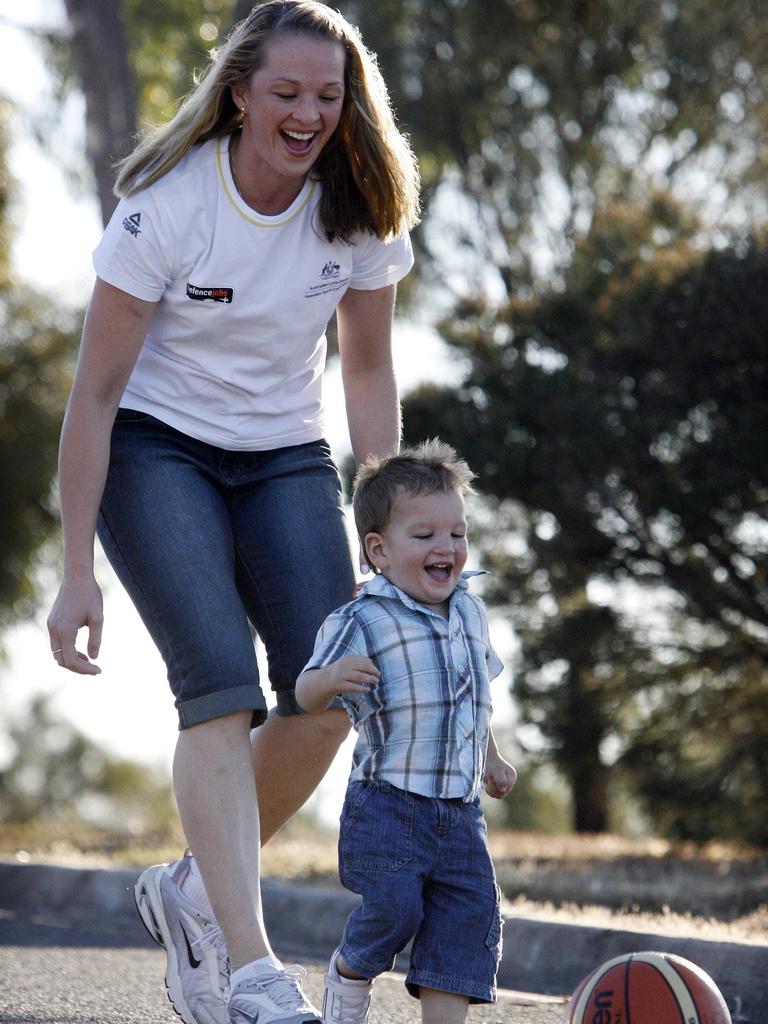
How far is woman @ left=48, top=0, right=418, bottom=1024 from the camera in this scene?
3213 mm

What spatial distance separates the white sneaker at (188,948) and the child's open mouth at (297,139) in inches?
65.7

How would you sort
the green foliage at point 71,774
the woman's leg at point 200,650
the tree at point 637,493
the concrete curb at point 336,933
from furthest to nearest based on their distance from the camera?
1. the green foliage at point 71,774
2. the tree at point 637,493
3. the concrete curb at point 336,933
4. the woman's leg at point 200,650

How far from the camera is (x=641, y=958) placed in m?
3.09

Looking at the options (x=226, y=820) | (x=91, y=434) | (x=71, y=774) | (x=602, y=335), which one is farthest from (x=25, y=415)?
(x=71, y=774)

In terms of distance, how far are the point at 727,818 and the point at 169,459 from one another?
984cm

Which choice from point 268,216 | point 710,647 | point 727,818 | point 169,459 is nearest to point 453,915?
point 169,459

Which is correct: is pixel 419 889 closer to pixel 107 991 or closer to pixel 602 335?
pixel 107 991

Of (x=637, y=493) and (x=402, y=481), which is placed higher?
(x=637, y=493)

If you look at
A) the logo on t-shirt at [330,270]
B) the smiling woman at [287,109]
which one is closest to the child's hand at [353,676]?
the logo on t-shirt at [330,270]

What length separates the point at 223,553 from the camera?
3.36 metres

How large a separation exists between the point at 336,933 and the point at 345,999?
85.3 inches

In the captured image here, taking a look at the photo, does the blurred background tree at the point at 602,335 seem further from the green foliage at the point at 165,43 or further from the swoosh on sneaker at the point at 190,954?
the swoosh on sneaker at the point at 190,954

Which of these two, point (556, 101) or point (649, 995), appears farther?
point (556, 101)

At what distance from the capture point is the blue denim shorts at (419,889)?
2.96m
